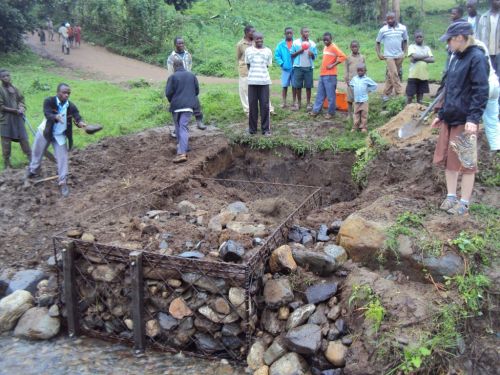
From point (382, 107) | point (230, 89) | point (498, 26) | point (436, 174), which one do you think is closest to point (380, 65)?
point (230, 89)

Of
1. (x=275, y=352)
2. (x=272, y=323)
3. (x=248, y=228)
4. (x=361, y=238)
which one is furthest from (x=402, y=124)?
(x=275, y=352)

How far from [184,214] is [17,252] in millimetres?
2209

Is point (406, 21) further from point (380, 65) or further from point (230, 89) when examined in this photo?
point (230, 89)

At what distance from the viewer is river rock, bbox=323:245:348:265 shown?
563cm

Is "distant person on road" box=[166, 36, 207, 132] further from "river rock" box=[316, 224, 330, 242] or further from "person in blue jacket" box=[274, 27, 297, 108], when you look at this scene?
"river rock" box=[316, 224, 330, 242]

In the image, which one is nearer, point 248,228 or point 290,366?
point 290,366

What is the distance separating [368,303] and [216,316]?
1.55 meters

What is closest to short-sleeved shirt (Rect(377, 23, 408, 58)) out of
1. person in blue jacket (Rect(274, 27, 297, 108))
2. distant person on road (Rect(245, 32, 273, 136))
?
person in blue jacket (Rect(274, 27, 297, 108))

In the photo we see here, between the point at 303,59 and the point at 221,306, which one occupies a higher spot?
the point at 303,59

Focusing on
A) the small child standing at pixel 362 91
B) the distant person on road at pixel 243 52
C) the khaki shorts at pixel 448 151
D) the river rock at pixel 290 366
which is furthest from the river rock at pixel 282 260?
the distant person on road at pixel 243 52

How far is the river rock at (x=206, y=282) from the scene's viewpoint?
215 inches

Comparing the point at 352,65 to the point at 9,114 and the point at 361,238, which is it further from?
Result: the point at 9,114

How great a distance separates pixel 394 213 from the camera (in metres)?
5.88

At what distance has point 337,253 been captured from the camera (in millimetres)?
5672
